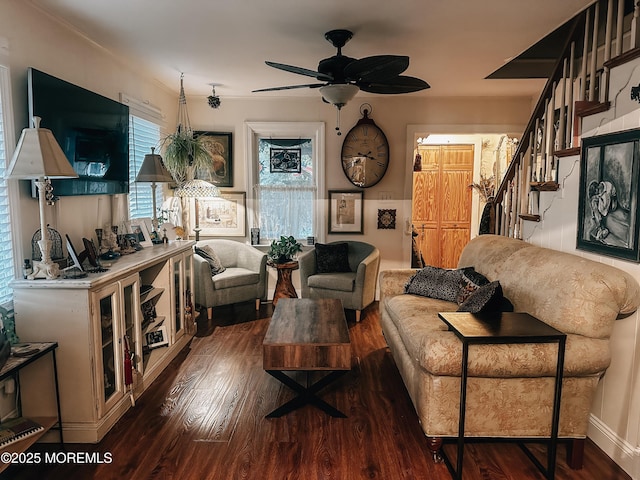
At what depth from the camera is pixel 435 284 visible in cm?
371

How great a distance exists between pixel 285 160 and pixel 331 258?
1487 mm

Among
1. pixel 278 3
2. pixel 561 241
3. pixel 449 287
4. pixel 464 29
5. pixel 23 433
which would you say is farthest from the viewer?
pixel 449 287

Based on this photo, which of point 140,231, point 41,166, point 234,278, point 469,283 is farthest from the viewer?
point 234,278

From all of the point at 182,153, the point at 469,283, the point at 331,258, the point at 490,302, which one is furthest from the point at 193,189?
the point at 490,302

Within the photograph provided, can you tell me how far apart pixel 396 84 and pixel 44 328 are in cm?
274

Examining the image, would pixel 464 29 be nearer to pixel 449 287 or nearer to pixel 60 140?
pixel 449 287

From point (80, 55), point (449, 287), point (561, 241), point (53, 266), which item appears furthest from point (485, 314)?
point (80, 55)

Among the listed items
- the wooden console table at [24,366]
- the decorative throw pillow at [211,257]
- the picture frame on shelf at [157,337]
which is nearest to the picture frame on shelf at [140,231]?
the picture frame on shelf at [157,337]

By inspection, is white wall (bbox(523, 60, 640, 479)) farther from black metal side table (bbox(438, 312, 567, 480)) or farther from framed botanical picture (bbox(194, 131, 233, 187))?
framed botanical picture (bbox(194, 131, 233, 187))

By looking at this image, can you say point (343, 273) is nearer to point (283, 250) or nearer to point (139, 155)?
point (283, 250)

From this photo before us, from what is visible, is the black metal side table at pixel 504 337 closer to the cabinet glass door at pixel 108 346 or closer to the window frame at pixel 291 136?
the cabinet glass door at pixel 108 346

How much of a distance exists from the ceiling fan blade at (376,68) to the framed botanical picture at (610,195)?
3.99 feet

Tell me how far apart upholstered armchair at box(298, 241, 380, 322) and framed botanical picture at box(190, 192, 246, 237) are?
108cm

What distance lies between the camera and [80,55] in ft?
10.9
